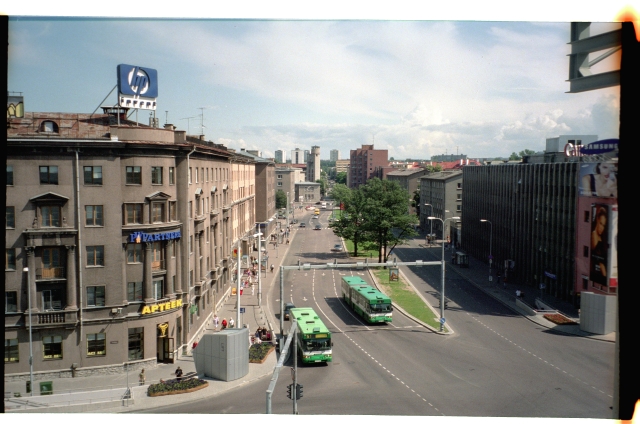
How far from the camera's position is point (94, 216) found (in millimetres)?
A: 27188

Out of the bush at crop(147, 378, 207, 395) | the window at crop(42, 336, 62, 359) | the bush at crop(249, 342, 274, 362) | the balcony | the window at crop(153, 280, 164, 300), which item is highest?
the balcony

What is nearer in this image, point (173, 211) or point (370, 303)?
point (173, 211)

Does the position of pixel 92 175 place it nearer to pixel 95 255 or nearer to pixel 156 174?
pixel 156 174

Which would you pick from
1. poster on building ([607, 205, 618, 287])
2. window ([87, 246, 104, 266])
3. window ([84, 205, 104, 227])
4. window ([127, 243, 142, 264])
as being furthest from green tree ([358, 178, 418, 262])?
poster on building ([607, 205, 618, 287])

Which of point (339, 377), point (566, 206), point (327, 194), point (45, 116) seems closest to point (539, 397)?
point (339, 377)

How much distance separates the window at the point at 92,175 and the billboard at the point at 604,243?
22.6m

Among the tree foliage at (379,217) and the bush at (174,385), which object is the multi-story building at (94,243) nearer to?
the bush at (174,385)

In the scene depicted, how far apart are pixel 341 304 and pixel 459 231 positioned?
132ft

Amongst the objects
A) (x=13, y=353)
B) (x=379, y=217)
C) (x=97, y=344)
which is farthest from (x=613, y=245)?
(x=379, y=217)

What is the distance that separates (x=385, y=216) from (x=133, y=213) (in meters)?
40.5

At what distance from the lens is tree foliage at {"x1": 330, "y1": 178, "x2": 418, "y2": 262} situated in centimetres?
6488

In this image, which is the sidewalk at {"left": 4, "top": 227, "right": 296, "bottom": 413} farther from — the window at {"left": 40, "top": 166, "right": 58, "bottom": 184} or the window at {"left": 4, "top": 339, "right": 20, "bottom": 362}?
the window at {"left": 40, "top": 166, "right": 58, "bottom": 184}

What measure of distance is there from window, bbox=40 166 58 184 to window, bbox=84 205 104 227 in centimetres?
200

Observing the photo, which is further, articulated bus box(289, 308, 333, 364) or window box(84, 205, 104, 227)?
articulated bus box(289, 308, 333, 364)
